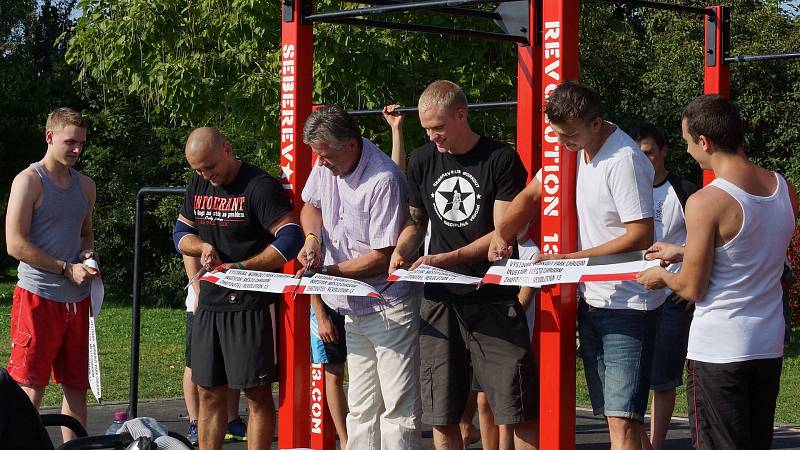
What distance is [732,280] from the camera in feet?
13.6

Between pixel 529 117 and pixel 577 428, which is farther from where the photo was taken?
pixel 577 428

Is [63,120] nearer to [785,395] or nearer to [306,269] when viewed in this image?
[306,269]

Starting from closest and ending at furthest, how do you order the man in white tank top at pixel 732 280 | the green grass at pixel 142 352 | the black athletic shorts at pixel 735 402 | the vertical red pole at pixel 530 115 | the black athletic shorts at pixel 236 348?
the man in white tank top at pixel 732 280 → the black athletic shorts at pixel 735 402 → the black athletic shorts at pixel 236 348 → the vertical red pole at pixel 530 115 → the green grass at pixel 142 352

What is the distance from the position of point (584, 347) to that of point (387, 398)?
1.03 m

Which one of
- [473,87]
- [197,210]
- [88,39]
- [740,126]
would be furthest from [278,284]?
[88,39]

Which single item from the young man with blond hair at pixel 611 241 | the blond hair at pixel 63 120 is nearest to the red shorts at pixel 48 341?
the blond hair at pixel 63 120

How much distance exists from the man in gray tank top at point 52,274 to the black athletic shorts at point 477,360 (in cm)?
198

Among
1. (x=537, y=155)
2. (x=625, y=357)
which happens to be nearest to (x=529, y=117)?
(x=537, y=155)

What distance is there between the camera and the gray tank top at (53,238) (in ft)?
20.3

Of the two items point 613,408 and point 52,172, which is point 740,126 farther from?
point 52,172

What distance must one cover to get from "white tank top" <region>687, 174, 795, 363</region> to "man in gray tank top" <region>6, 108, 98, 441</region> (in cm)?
338

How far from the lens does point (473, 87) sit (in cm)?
1302

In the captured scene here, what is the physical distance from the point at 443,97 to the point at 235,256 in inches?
55.0

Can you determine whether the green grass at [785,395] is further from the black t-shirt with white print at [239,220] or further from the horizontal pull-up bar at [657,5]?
the black t-shirt with white print at [239,220]
